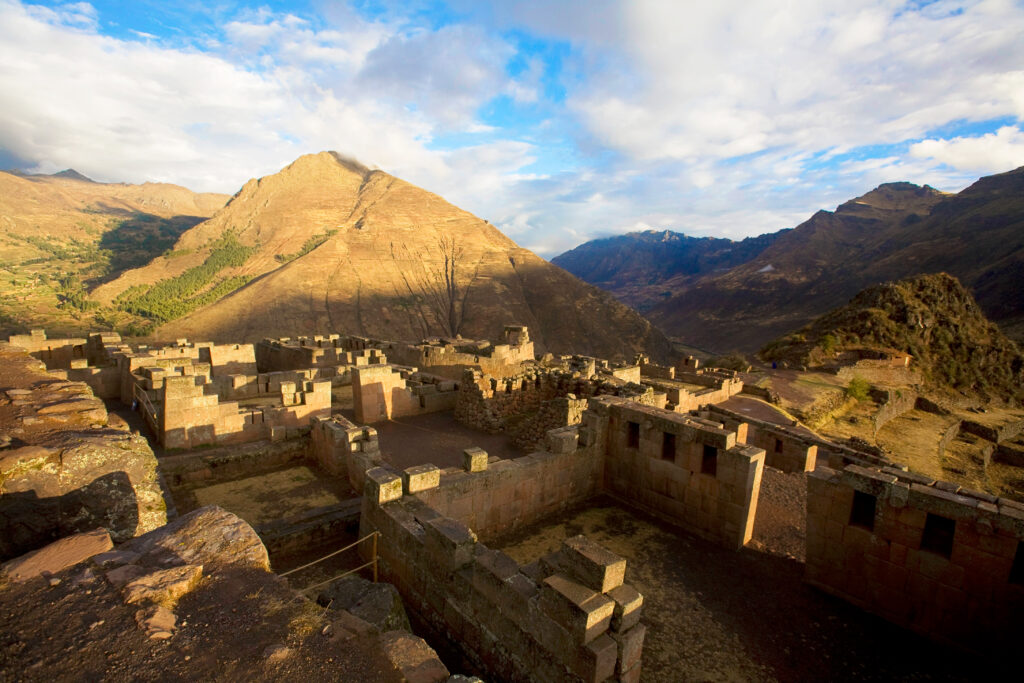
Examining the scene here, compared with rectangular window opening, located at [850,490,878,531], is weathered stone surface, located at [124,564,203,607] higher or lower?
higher

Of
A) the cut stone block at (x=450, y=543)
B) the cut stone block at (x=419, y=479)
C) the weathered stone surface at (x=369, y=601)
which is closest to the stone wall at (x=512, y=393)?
the cut stone block at (x=419, y=479)

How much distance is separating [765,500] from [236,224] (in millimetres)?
102107

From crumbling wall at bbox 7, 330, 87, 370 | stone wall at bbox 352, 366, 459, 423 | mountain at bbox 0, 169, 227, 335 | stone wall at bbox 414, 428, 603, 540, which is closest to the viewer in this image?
stone wall at bbox 414, 428, 603, 540

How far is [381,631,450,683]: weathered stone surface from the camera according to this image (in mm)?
3604

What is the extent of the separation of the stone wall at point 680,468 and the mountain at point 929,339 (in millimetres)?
28589

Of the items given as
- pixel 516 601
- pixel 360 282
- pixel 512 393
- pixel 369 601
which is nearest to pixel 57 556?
pixel 369 601

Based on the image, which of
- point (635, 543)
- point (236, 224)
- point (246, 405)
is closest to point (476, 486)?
point (635, 543)

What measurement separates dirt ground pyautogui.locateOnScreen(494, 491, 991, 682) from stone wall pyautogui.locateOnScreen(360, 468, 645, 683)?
176 cm

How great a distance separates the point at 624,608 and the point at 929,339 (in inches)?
1727

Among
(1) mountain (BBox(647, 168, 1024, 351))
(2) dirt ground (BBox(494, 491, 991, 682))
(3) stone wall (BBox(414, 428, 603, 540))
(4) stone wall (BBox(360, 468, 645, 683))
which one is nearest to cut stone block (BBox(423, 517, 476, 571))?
(4) stone wall (BBox(360, 468, 645, 683))

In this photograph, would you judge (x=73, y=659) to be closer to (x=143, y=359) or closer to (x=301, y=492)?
(x=301, y=492)

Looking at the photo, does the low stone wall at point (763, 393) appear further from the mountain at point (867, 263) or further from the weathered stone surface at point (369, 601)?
the mountain at point (867, 263)

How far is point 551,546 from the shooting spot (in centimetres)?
886

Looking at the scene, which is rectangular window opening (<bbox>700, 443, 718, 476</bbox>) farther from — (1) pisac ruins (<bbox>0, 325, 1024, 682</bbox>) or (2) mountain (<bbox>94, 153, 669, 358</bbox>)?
(2) mountain (<bbox>94, 153, 669, 358</bbox>)
